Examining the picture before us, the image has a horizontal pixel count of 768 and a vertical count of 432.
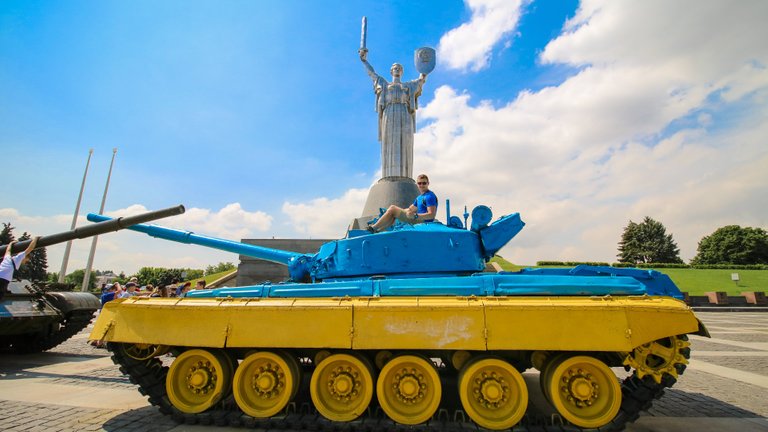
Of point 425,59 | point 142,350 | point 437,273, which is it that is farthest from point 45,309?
point 425,59

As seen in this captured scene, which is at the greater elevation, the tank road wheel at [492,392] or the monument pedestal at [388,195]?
the monument pedestal at [388,195]

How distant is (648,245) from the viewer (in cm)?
6244

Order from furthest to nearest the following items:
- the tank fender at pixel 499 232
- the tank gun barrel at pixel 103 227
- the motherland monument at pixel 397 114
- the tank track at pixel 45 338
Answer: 1. the motherland monument at pixel 397 114
2. the tank track at pixel 45 338
3. the tank gun barrel at pixel 103 227
4. the tank fender at pixel 499 232

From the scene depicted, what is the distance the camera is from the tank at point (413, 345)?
4.18m

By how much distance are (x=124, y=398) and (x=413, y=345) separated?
15.6 ft

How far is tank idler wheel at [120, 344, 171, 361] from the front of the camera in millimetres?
4945

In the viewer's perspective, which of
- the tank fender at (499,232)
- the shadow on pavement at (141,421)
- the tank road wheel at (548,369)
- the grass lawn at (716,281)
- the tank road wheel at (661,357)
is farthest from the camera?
the grass lawn at (716,281)

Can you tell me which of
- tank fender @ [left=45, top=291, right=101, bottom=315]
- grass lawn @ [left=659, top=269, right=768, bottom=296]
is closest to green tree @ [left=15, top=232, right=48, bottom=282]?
tank fender @ [left=45, top=291, right=101, bottom=315]

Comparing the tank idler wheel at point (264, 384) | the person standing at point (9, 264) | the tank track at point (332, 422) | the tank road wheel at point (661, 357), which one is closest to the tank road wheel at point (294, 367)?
the tank idler wheel at point (264, 384)

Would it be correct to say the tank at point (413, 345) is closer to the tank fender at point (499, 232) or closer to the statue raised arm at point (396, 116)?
the tank fender at point (499, 232)

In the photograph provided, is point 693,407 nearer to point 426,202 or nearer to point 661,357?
point 661,357

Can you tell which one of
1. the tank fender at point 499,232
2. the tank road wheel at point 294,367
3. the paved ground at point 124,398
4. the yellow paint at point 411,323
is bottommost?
the paved ground at point 124,398

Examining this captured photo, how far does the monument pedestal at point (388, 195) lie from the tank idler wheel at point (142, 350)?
1657 centimetres

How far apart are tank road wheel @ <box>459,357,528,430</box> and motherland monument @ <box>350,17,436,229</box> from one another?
19.3m
